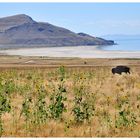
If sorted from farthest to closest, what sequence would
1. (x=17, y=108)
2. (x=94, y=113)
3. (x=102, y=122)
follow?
(x=17, y=108), (x=94, y=113), (x=102, y=122)

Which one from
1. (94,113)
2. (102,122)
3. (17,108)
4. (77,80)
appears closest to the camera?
(102,122)

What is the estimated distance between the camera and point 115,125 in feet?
37.2

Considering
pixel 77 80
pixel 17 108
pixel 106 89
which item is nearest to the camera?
pixel 17 108

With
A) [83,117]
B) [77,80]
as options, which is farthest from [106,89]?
[83,117]

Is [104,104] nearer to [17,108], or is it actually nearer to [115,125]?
[17,108]

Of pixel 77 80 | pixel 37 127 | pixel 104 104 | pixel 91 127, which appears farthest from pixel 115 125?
pixel 77 80

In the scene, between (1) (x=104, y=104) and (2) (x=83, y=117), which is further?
(1) (x=104, y=104)

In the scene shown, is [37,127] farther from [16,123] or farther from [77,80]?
[77,80]

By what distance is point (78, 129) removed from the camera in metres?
11.5

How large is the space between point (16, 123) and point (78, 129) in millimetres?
1844

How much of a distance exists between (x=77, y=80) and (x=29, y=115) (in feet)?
37.0

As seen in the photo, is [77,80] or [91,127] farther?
[77,80]

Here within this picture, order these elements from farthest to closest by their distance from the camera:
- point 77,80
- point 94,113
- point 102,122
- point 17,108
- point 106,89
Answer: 1. point 77,80
2. point 106,89
3. point 17,108
4. point 94,113
5. point 102,122

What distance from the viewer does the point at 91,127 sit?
11.8 m
